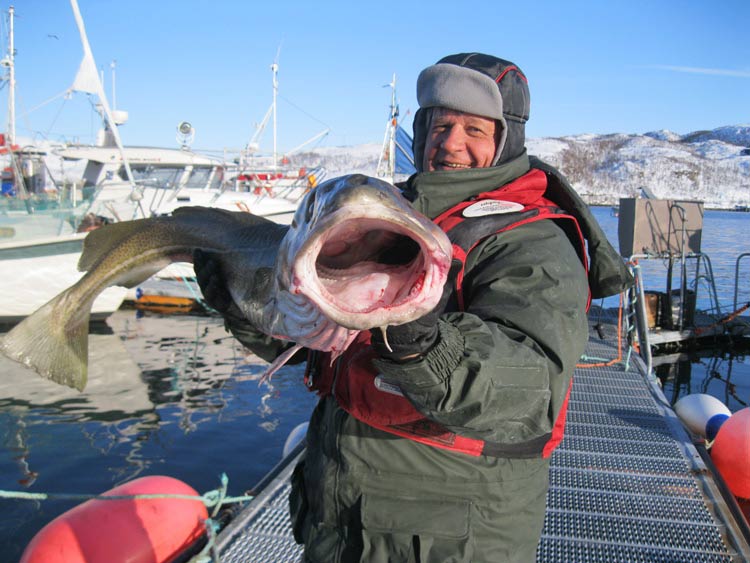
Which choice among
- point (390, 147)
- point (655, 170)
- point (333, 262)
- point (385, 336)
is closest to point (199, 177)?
point (390, 147)

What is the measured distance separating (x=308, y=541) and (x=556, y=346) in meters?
1.19

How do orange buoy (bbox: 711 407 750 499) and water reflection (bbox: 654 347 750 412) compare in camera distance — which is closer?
orange buoy (bbox: 711 407 750 499)

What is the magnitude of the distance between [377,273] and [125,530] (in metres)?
3.46

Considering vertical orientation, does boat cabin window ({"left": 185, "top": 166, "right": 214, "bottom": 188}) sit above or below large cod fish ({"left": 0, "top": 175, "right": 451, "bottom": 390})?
above

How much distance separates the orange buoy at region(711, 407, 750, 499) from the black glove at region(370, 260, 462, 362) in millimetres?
5225

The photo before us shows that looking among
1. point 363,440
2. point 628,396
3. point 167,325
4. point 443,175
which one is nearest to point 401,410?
point 363,440

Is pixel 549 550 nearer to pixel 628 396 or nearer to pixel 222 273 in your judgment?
pixel 222 273

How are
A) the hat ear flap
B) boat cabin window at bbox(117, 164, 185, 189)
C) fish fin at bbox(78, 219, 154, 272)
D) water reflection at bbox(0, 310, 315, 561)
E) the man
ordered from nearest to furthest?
1. the man
2. the hat ear flap
3. fish fin at bbox(78, 219, 154, 272)
4. water reflection at bbox(0, 310, 315, 561)
5. boat cabin window at bbox(117, 164, 185, 189)

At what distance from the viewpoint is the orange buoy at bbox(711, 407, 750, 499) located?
531 centimetres

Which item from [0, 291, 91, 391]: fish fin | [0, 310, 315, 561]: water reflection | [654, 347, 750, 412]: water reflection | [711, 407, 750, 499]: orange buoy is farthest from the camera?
[654, 347, 750, 412]: water reflection

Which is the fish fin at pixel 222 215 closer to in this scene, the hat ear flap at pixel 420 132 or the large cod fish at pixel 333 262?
the large cod fish at pixel 333 262

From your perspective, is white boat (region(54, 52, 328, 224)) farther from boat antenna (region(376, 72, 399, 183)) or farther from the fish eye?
the fish eye

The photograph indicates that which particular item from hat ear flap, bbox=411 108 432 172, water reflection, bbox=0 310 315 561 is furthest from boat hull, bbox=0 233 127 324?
hat ear flap, bbox=411 108 432 172

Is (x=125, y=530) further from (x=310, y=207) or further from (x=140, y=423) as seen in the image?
(x=140, y=423)
